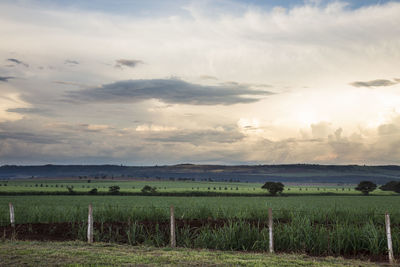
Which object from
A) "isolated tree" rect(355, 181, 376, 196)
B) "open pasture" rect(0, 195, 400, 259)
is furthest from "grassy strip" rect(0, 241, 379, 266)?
"isolated tree" rect(355, 181, 376, 196)

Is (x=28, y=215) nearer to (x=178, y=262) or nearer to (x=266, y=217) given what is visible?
(x=266, y=217)

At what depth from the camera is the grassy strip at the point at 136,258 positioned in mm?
14648

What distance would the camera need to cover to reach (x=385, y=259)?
690 inches

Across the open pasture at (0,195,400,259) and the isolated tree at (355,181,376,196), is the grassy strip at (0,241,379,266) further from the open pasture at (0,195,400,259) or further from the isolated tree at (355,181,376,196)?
the isolated tree at (355,181,376,196)

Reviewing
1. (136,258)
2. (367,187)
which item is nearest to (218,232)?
(136,258)

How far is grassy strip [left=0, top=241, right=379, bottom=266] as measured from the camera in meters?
14.6

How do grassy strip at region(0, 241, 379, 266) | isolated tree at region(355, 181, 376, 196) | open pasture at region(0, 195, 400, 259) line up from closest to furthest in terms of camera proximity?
grassy strip at region(0, 241, 379, 266), open pasture at region(0, 195, 400, 259), isolated tree at region(355, 181, 376, 196)

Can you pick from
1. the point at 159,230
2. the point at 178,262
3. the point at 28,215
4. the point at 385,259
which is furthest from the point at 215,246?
the point at 28,215

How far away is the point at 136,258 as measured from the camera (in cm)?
1545

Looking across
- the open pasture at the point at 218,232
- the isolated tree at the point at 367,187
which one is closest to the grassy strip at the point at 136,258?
the open pasture at the point at 218,232

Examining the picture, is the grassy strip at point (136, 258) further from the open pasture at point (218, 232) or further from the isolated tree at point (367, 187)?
the isolated tree at point (367, 187)

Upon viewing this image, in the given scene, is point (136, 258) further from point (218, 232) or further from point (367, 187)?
point (367, 187)

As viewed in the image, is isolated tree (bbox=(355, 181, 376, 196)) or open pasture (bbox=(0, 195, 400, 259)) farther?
isolated tree (bbox=(355, 181, 376, 196))

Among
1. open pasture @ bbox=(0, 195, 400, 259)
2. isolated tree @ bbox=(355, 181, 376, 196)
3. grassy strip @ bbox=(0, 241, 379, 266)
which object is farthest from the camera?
isolated tree @ bbox=(355, 181, 376, 196)
